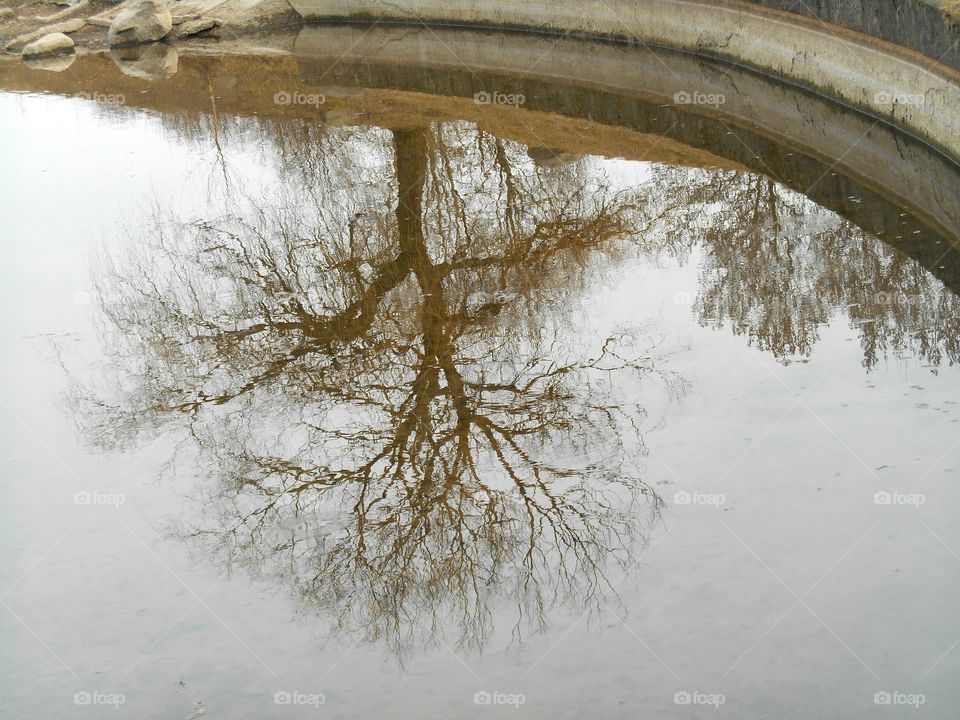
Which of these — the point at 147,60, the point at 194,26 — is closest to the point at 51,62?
the point at 147,60

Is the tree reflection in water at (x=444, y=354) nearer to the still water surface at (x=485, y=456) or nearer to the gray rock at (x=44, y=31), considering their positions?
the still water surface at (x=485, y=456)

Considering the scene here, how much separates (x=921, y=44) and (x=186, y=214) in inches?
340

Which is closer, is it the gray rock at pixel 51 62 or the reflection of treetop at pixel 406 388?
the reflection of treetop at pixel 406 388

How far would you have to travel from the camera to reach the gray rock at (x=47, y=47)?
27.8 metres

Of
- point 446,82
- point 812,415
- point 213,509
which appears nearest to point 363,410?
point 213,509

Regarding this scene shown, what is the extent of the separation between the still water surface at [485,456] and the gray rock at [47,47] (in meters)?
16.0

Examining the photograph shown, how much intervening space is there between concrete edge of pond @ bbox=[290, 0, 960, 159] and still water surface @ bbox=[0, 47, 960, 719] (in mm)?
1934

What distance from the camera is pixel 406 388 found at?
30.7 ft

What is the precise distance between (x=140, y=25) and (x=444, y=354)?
68.8 ft

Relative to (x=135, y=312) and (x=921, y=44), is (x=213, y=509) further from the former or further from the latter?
(x=921, y=44)

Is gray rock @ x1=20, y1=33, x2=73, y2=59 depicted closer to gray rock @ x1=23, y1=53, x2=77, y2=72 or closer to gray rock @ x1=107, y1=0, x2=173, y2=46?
gray rock @ x1=23, y1=53, x2=77, y2=72

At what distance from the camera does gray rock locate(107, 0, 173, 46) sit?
90.5ft

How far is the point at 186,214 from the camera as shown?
544 inches

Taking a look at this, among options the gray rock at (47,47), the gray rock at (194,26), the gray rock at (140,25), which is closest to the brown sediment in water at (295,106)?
the gray rock at (47,47)
